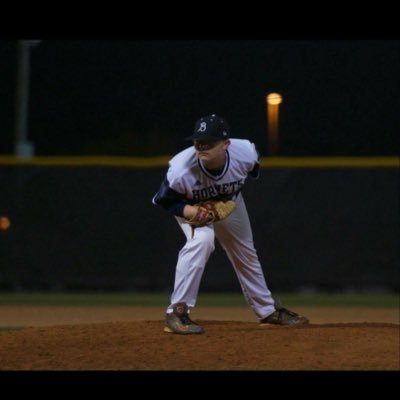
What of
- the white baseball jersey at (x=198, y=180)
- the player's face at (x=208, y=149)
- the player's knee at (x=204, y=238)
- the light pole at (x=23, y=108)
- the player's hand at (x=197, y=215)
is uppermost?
the light pole at (x=23, y=108)

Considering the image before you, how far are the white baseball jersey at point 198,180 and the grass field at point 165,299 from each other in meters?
3.85

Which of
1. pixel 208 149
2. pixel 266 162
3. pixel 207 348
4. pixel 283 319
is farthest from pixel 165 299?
pixel 207 348

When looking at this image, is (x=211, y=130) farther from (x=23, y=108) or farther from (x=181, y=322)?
(x=23, y=108)

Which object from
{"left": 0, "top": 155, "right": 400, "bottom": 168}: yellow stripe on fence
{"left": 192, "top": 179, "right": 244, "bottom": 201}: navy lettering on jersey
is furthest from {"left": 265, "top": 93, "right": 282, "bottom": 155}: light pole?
{"left": 192, "top": 179, "right": 244, "bottom": 201}: navy lettering on jersey

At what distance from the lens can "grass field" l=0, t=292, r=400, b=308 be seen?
9.83m

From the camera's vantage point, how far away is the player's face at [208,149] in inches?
229

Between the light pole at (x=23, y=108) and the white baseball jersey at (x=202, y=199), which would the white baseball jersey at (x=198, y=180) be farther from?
the light pole at (x=23, y=108)

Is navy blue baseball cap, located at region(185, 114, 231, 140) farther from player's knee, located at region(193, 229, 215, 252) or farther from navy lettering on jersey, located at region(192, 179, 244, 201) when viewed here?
player's knee, located at region(193, 229, 215, 252)

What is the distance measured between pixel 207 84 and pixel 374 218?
4.60 meters

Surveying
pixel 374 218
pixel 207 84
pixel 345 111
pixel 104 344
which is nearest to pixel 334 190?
pixel 374 218

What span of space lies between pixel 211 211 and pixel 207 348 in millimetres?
925

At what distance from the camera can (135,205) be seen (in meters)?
10.4

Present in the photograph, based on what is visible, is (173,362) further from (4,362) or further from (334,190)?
(334,190)

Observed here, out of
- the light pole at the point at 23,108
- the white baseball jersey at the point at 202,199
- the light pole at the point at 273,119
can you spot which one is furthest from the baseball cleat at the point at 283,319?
the light pole at the point at 273,119
